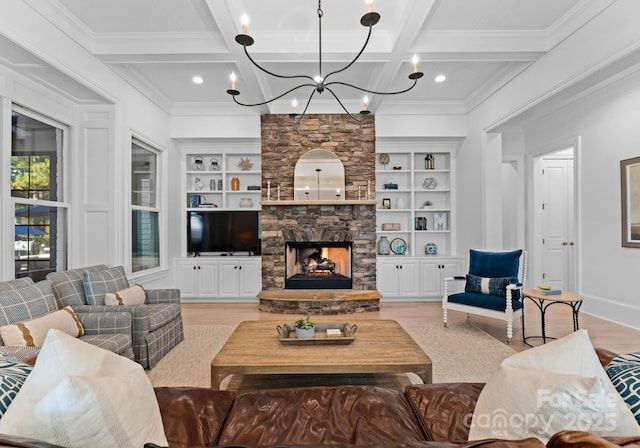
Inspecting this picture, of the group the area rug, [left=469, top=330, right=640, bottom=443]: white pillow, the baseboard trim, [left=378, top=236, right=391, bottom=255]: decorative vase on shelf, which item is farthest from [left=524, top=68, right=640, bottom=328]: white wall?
[left=469, top=330, right=640, bottom=443]: white pillow

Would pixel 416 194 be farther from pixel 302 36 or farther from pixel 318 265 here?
pixel 302 36

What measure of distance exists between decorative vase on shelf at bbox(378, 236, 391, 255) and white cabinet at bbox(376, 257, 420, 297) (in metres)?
0.38

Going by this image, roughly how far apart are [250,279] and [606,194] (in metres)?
5.19

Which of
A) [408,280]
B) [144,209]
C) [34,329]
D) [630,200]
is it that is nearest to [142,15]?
[144,209]

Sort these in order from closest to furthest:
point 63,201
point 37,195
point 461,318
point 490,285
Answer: point 37,195
point 63,201
point 490,285
point 461,318

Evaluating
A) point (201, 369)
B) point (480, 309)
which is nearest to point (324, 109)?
point (480, 309)

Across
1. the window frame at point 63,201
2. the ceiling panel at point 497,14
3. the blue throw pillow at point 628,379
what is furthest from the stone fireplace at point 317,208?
the blue throw pillow at point 628,379

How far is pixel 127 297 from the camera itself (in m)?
3.29

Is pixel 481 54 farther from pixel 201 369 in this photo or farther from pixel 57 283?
pixel 57 283

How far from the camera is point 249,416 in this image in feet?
4.47

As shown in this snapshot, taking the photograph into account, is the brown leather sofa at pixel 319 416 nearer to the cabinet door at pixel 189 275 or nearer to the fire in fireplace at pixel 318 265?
the fire in fireplace at pixel 318 265

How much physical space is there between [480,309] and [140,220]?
4550mm

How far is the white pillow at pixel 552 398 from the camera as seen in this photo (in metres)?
0.87

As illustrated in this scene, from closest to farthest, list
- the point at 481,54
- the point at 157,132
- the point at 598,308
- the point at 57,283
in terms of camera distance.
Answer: the point at 57,283, the point at 481,54, the point at 598,308, the point at 157,132
